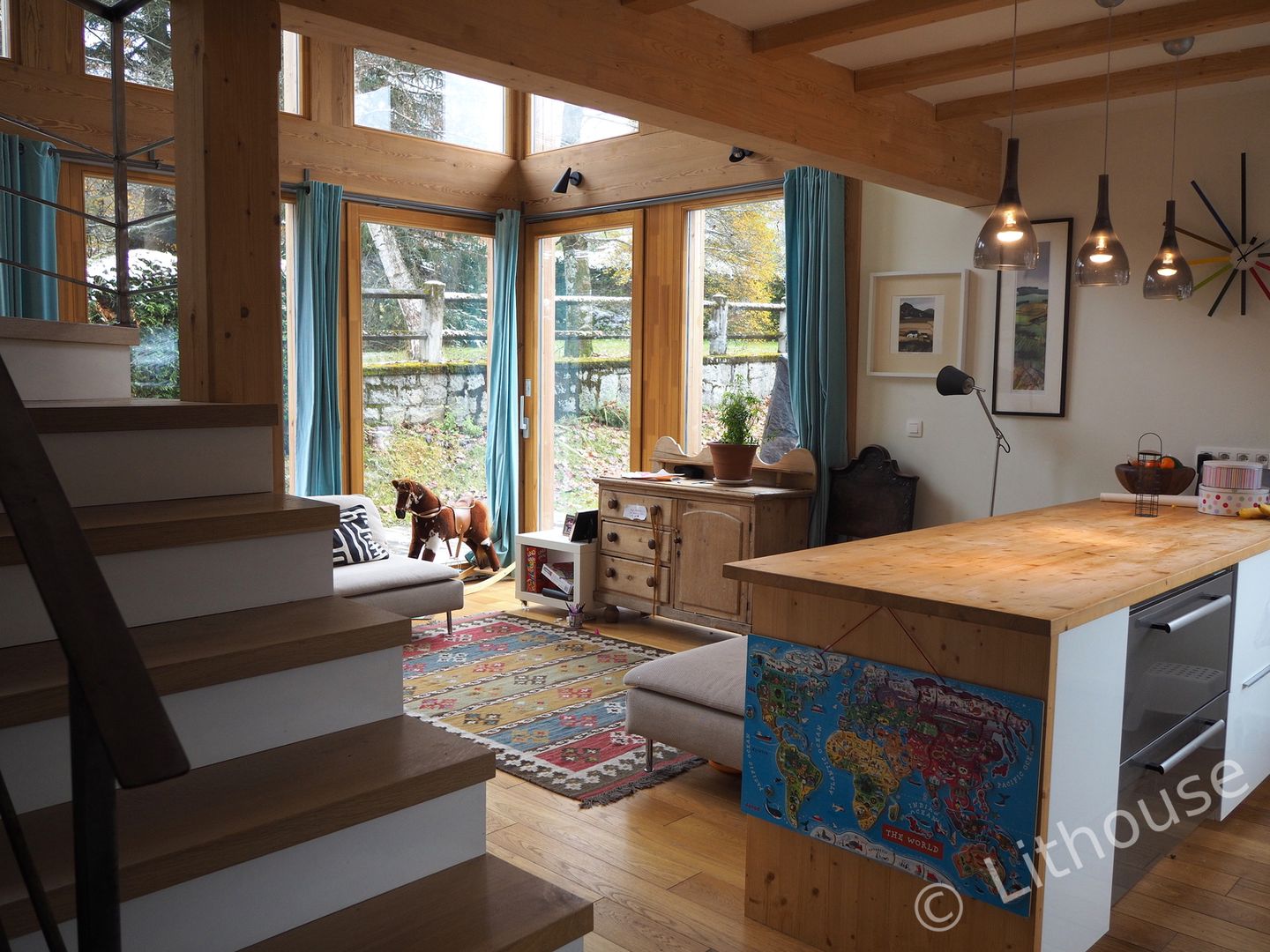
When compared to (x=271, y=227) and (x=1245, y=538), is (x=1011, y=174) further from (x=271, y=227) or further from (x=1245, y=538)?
(x=271, y=227)

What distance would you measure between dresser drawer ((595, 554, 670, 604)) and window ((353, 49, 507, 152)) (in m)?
3.12

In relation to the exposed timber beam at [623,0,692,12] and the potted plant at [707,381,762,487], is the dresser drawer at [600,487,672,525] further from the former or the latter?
the exposed timber beam at [623,0,692,12]

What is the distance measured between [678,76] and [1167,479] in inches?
97.2

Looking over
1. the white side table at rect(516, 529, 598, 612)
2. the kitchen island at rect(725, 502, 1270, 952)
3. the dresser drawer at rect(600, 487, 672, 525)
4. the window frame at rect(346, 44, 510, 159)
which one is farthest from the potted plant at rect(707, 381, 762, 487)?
the window frame at rect(346, 44, 510, 159)

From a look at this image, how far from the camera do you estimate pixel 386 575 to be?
5.20m

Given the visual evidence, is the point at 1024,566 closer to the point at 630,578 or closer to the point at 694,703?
the point at 694,703

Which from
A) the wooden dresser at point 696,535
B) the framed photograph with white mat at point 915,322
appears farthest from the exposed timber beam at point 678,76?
the wooden dresser at point 696,535

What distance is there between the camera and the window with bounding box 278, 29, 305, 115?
242 inches

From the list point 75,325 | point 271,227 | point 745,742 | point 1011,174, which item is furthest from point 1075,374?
point 75,325

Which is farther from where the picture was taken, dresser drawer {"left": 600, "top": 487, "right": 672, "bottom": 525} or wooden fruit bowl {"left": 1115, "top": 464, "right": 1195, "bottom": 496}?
dresser drawer {"left": 600, "top": 487, "right": 672, "bottom": 525}

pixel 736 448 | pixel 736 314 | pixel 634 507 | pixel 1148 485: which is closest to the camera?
pixel 1148 485

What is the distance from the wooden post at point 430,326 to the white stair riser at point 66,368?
3842mm

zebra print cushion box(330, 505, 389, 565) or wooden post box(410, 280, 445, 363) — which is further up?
wooden post box(410, 280, 445, 363)

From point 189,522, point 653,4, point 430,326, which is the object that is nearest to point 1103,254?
point 653,4
